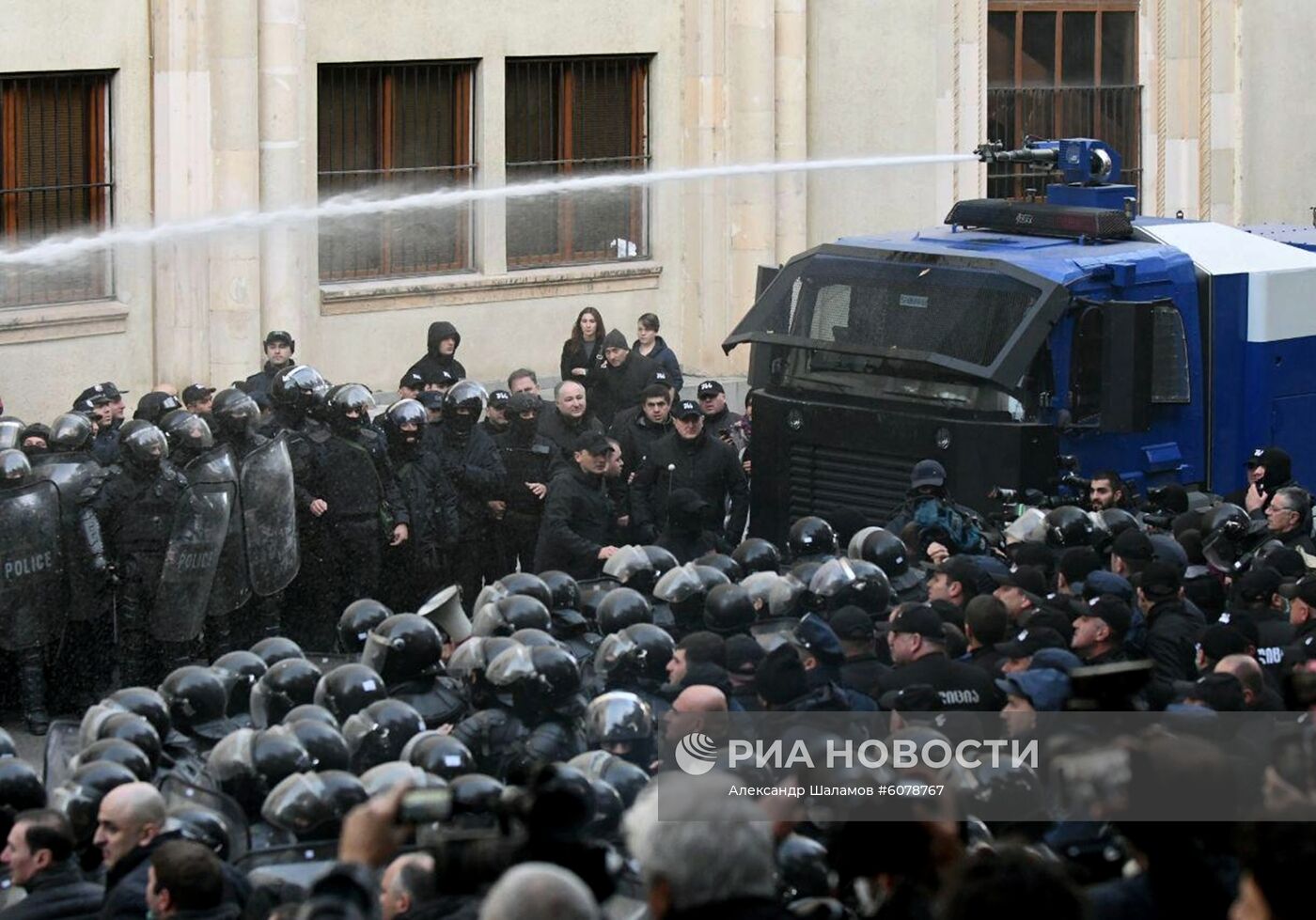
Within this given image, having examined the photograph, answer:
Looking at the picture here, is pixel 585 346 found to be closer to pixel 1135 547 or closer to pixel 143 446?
pixel 143 446

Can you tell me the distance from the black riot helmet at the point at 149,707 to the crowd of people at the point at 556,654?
0.03m

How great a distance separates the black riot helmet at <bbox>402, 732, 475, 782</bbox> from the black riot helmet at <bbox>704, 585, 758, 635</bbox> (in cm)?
205

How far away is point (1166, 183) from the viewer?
79.3ft

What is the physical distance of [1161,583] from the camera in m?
9.62

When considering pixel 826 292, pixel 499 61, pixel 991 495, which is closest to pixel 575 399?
pixel 826 292

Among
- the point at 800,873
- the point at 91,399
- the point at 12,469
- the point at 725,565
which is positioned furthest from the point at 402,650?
the point at 91,399

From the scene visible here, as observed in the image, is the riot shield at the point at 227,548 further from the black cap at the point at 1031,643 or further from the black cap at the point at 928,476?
the black cap at the point at 1031,643

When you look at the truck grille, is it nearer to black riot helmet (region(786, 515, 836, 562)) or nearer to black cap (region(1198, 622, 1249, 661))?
black riot helmet (region(786, 515, 836, 562))

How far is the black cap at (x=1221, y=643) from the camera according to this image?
8773 mm

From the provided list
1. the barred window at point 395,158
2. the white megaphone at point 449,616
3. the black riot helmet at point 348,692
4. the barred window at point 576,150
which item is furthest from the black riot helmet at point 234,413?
the barred window at point 576,150

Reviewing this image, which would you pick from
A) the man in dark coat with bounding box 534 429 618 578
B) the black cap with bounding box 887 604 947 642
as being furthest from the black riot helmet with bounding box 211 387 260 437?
the black cap with bounding box 887 604 947 642

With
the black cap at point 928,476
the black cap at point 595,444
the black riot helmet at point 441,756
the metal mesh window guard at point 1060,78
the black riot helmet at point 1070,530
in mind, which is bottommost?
the black riot helmet at point 441,756

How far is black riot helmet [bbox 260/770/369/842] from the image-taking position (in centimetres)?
732

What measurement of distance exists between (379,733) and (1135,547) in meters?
3.81
